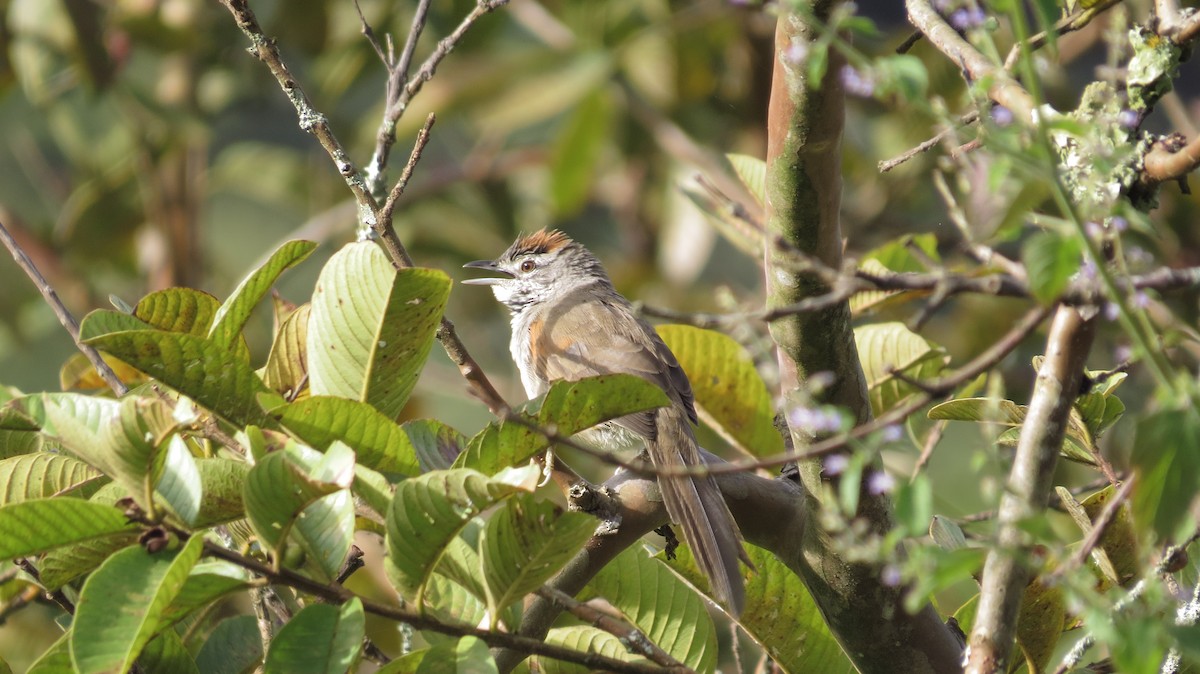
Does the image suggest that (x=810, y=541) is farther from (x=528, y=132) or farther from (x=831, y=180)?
(x=528, y=132)

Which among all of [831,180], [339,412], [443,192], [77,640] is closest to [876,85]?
[831,180]

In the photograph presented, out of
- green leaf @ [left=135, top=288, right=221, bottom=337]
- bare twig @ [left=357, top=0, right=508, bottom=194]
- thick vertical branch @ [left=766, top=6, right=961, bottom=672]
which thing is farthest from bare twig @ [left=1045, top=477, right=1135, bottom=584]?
green leaf @ [left=135, top=288, right=221, bottom=337]

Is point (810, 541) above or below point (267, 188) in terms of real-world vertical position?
below

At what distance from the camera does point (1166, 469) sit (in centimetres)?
129

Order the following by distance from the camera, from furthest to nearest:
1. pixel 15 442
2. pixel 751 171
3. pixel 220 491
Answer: pixel 751 171
pixel 15 442
pixel 220 491

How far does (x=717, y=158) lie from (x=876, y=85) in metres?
4.77

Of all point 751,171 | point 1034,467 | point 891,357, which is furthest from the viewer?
point 751,171

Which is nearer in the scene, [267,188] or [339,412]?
[339,412]

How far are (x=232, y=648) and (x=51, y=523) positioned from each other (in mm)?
654

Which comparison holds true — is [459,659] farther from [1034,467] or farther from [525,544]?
[1034,467]

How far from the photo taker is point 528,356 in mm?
4812

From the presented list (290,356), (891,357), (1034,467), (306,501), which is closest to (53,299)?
(290,356)

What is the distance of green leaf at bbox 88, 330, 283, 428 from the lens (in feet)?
6.90

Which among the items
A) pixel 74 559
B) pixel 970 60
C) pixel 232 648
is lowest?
pixel 232 648
